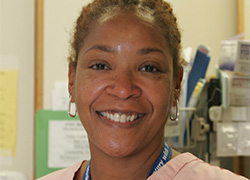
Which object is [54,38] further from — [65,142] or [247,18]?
[247,18]

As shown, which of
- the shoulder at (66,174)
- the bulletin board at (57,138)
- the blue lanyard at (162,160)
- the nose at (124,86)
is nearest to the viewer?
the nose at (124,86)

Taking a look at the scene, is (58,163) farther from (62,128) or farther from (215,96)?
(215,96)

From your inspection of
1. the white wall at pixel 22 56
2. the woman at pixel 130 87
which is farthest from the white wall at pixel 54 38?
the woman at pixel 130 87

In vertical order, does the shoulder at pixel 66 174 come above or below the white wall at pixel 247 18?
below

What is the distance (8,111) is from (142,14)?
3.05ft

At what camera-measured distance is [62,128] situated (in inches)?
60.5

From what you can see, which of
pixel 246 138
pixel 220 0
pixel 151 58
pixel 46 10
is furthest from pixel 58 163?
pixel 220 0

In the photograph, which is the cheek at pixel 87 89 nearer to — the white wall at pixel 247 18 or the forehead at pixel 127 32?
the forehead at pixel 127 32

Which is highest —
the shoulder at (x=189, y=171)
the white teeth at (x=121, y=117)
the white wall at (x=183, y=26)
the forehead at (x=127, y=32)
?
the white wall at (x=183, y=26)

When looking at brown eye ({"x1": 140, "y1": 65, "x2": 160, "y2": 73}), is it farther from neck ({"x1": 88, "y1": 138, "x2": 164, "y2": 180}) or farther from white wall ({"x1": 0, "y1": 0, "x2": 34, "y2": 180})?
white wall ({"x1": 0, "y1": 0, "x2": 34, "y2": 180})

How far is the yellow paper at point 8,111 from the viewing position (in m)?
1.59

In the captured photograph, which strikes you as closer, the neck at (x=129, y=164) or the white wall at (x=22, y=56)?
the neck at (x=129, y=164)

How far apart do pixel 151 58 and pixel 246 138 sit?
0.78 metres

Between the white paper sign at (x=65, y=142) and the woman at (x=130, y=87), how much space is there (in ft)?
1.99
